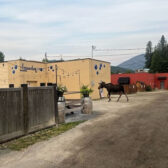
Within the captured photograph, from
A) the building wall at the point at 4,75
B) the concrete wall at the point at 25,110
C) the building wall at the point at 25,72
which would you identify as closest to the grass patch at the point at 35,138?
the concrete wall at the point at 25,110

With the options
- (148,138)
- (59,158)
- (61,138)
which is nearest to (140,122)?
(148,138)

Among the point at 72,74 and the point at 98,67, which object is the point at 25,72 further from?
the point at 98,67

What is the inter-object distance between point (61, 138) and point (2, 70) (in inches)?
798

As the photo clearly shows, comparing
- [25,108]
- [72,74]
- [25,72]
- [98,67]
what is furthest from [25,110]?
[98,67]

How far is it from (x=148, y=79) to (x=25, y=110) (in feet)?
136

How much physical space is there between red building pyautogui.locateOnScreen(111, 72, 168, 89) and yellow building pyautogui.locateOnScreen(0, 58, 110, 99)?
65.4 feet

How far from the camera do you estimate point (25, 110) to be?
6.72m

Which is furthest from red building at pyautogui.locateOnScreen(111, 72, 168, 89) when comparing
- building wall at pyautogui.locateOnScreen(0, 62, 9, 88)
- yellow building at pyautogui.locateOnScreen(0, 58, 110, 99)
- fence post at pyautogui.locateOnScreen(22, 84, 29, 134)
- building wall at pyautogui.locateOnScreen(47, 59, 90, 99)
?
fence post at pyautogui.locateOnScreen(22, 84, 29, 134)

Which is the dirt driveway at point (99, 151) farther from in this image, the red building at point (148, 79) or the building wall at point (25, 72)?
the red building at point (148, 79)

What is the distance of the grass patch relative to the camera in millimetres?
5617

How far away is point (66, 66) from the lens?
79.1 ft

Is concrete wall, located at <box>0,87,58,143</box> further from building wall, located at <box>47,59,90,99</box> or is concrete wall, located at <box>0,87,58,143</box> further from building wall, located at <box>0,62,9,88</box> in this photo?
building wall, located at <box>0,62,9,88</box>

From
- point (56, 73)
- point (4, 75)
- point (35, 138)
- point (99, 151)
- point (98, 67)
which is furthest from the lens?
point (98, 67)

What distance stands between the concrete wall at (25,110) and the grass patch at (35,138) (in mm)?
199
